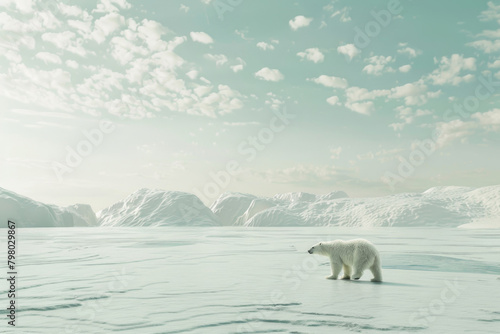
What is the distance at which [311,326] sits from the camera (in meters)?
6.75

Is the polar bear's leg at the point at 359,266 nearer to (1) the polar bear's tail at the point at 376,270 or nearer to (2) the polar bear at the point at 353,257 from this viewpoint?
(2) the polar bear at the point at 353,257

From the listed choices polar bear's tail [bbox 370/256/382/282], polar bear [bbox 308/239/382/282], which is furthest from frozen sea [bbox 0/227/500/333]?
polar bear [bbox 308/239/382/282]

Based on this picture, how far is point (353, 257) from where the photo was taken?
503 inches

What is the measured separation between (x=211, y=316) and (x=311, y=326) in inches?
73.8

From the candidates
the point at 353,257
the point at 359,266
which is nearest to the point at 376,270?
the point at 359,266

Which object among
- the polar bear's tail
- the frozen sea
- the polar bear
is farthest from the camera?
the polar bear

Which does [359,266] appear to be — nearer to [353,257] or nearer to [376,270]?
[353,257]

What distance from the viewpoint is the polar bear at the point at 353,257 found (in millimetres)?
12398

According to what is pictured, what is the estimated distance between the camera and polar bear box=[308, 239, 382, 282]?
12.4m

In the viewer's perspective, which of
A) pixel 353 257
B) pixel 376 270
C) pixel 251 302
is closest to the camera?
pixel 251 302

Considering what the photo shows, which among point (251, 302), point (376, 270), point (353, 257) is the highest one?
point (353, 257)

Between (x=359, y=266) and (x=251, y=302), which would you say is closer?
(x=251, y=302)

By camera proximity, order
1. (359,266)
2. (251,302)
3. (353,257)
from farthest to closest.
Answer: (353,257)
(359,266)
(251,302)

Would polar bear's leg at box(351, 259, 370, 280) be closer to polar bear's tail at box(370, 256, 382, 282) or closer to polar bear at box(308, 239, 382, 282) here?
polar bear at box(308, 239, 382, 282)
